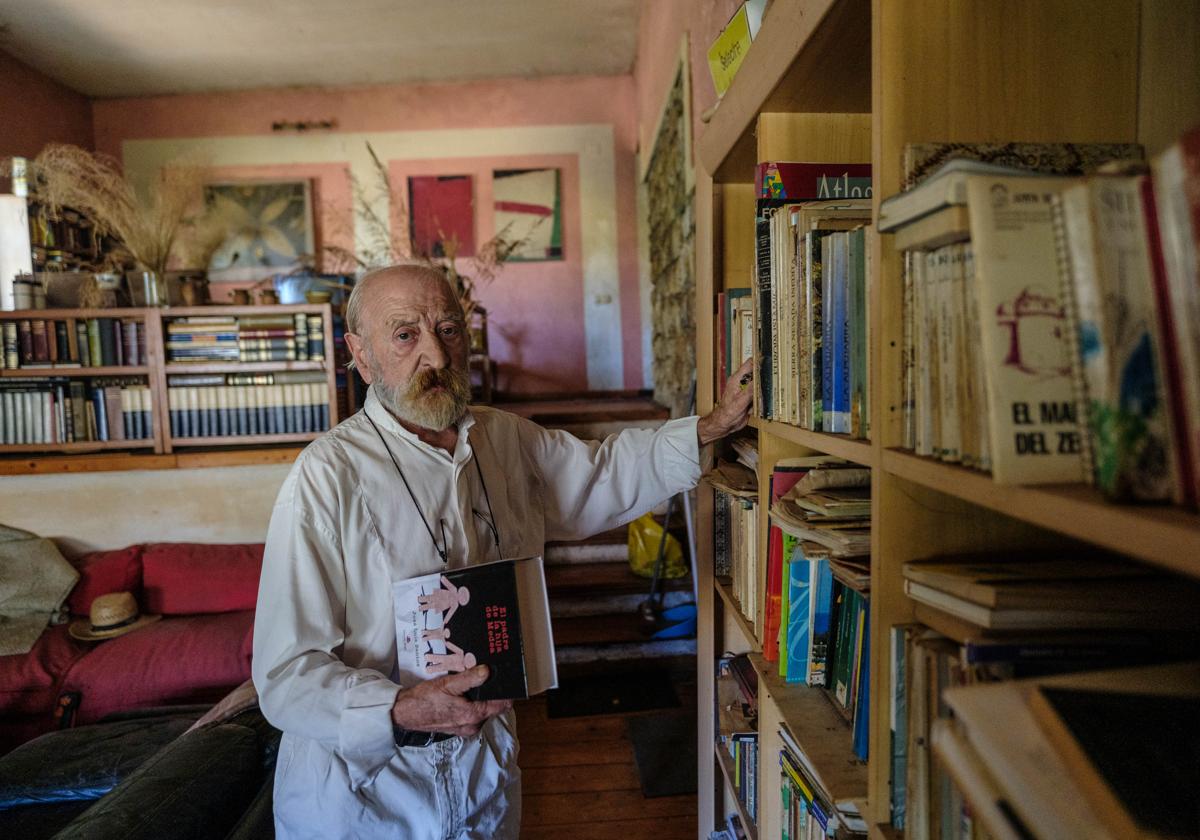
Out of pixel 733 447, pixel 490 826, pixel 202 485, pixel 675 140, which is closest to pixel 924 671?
pixel 733 447

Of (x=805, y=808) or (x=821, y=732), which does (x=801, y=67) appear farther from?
(x=805, y=808)

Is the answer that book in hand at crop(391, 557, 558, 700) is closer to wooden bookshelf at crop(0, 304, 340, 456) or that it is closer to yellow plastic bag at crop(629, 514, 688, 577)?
yellow plastic bag at crop(629, 514, 688, 577)

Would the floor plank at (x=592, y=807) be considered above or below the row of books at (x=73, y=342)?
below

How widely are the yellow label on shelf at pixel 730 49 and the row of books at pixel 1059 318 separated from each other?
2.33ft

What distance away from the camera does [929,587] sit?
0.59 meters

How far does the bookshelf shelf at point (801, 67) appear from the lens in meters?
0.74

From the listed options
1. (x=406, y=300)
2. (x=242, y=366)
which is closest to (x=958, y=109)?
(x=406, y=300)

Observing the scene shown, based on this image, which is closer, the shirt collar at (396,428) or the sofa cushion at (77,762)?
the shirt collar at (396,428)

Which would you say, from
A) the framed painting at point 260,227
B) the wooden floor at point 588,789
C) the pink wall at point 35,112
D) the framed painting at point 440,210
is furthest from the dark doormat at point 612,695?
the pink wall at point 35,112

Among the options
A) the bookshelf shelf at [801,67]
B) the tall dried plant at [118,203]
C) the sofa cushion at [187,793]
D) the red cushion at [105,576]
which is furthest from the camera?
the tall dried plant at [118,203]

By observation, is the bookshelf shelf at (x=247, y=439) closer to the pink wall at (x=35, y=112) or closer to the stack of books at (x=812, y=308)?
the stack of books at (x=812, y=308)

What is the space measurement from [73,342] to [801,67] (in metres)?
3.80

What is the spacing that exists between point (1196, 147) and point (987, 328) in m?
0.15

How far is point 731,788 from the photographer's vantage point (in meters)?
1.39
